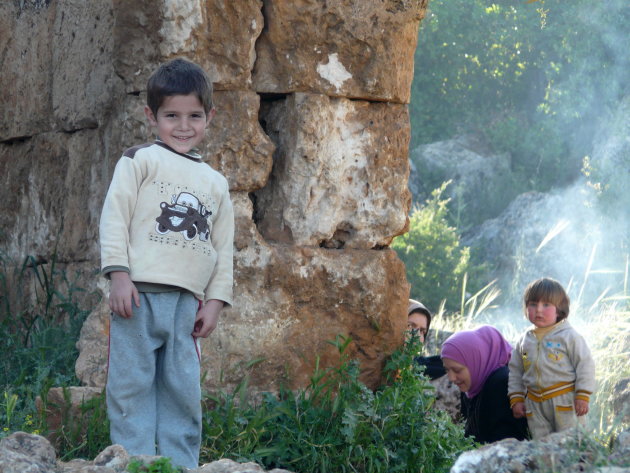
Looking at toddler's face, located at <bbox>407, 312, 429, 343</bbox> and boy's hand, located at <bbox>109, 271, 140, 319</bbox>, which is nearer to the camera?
boy's hand, located at <bbox>109, 271, 140, 319</bbox>

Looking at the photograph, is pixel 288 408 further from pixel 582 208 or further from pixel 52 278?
pixel 582 208

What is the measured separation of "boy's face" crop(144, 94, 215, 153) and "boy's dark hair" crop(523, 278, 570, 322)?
2.39 meters

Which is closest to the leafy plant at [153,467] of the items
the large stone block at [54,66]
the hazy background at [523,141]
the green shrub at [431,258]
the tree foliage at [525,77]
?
the large stone block at [54,66]

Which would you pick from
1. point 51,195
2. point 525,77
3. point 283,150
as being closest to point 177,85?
point 283,150

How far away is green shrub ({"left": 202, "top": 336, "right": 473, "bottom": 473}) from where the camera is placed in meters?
3.93

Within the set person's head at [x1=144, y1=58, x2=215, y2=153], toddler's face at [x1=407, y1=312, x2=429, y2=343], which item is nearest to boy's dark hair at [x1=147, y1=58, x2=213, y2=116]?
person's head at [x1=144, y1=58, x2=215, y2=153]

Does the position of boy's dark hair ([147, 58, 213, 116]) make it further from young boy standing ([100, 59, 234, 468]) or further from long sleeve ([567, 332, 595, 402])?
long sleeve ([567, 332, 595, 402])

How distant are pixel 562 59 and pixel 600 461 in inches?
1209

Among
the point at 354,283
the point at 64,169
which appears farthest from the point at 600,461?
the point at 64,169

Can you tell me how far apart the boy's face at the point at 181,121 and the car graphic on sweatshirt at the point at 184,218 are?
0.63 feet

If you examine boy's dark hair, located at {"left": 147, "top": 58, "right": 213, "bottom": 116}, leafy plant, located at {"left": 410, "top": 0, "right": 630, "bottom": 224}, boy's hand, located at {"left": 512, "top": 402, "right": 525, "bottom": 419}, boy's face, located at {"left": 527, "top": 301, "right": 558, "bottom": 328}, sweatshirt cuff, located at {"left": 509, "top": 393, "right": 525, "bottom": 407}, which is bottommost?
boy's hand, located at {"left": 512, "top": 402, "right": 525, "bottom": 419}

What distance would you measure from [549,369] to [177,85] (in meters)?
2.62

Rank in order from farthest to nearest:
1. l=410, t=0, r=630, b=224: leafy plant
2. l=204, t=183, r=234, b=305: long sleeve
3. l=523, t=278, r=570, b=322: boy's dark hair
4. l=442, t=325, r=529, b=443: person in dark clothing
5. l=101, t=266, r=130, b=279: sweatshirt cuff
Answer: l=410, t=0, r=630, b=224: leafy plant < l=442, t=325, r=529, b=443: person in dark clothing < l=523, t=278, r=570, b=322: boy's dark hair < l=204, t=183, r=234, b=305: long sleeve < l=101, t=266, r=130, b=279: sweatshirt cuff

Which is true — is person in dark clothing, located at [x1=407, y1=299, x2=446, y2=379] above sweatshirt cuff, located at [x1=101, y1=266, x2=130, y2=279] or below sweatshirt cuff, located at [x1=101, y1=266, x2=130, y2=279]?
below
